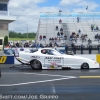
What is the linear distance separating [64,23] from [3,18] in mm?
12310

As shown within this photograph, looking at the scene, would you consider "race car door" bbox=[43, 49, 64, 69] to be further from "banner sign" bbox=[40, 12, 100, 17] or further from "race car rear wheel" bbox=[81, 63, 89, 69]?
"banner sign" bbox=[40, 12, 100, 17]

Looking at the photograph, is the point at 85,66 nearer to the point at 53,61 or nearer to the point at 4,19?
the point at 53,61

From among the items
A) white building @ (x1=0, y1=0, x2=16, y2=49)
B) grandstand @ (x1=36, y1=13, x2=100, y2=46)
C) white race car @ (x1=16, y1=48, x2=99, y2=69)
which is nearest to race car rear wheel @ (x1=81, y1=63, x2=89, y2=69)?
white race car @ (x1=16, y1=48, x2=99, y2=69)

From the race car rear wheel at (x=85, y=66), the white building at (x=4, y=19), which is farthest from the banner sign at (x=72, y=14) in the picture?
the race car rear wheel at (x=85, y=66)

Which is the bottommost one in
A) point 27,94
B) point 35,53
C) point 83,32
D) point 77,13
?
point 27,94

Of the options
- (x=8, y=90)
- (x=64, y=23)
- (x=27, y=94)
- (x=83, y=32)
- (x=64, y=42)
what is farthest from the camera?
(x=64, y=23)

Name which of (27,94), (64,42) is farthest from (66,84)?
(64,42)

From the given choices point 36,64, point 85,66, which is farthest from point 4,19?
point 85,66

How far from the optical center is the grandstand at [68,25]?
44.5 m

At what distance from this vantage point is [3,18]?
1924 inches

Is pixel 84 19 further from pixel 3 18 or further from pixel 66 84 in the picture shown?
pixel 66 84

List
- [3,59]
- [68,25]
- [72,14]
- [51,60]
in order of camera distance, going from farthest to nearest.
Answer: [72,14], [68,25], [3,59], [51,60]

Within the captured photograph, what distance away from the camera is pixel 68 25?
4969cm

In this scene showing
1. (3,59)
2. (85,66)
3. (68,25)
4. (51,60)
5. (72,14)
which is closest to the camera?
(51,60)
